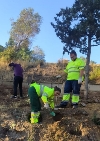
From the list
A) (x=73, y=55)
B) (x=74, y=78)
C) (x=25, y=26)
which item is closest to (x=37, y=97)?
(x=74, y=78)

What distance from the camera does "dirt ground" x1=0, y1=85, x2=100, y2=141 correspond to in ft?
23.8

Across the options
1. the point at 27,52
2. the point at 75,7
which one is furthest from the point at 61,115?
the point at 27,52

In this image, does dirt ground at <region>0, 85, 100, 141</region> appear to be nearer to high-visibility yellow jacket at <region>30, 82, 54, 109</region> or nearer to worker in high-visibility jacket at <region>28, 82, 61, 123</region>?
worker in high-visibility jacket at <region>28, 82, 61, 123</region>

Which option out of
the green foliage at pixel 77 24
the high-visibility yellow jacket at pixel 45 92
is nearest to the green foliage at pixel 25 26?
the green foliage at pixel 77 24

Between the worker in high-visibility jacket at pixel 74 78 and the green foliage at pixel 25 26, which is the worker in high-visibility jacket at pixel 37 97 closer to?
the worker in high-visibility jacket at pixel 74 78

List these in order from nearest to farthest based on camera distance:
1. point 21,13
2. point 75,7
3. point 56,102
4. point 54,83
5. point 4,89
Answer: point 56,102
point 75,7
point 4,89
point 54,83
point 21,13

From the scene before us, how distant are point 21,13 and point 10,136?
19.1 meters

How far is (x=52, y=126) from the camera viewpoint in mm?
7523

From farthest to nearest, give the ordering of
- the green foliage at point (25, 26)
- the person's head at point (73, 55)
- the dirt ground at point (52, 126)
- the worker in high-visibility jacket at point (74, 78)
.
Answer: the green foliage at point (25, 26) → the person's head at point (73, 55) → the worker in high-visibility jacket at point (74, 78) → the dirt ground at point (52, 126)

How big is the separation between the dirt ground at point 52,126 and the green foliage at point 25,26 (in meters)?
16.6

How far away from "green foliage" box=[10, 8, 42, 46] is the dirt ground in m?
16.6

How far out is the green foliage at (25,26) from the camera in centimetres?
2494

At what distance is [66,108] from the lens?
29.2 ft

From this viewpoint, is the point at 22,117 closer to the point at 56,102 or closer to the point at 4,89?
the point at 56,102
